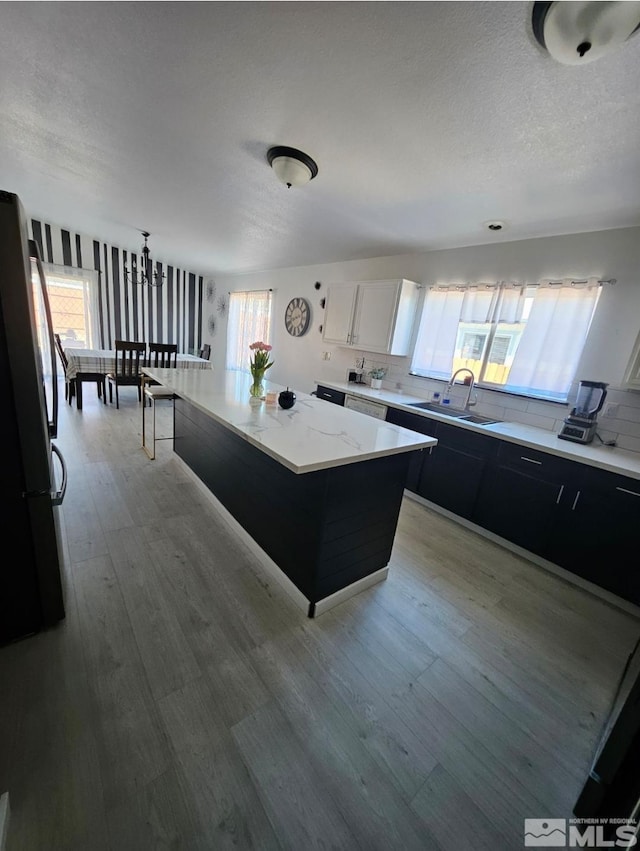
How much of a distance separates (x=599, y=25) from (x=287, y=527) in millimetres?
2219

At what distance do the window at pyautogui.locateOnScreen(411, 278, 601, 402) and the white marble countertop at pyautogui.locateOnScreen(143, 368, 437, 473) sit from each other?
1515 mm

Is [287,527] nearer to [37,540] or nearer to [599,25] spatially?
[37,540]

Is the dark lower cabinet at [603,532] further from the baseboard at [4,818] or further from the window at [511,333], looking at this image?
the baseboard at [4,818]

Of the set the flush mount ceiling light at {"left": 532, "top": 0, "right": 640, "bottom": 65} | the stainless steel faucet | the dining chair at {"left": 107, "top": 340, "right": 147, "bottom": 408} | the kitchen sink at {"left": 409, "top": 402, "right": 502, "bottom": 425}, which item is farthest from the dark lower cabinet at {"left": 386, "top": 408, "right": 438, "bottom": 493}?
the dining chair at {"left": 107, "top": 340, "right": 147, "bottom": 408}

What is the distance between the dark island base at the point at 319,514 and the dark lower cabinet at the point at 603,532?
1238 mm

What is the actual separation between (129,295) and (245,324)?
9.10 ft

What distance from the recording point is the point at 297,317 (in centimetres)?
502

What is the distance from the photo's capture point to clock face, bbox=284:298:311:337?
4859 millimetres

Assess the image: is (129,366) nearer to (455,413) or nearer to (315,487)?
(315,487)

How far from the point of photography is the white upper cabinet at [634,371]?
2.13m

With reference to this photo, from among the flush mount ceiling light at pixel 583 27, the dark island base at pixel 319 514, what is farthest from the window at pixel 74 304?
the flush mount ceiling light at pixel 583 27

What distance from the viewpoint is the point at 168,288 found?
718 centimetres

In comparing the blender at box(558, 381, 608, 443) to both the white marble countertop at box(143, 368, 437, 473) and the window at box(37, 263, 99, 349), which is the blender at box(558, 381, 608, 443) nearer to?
the white marble countertop at box(143, 368, 437, 473)

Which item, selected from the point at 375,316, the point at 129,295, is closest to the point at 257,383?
the point at 375,316
